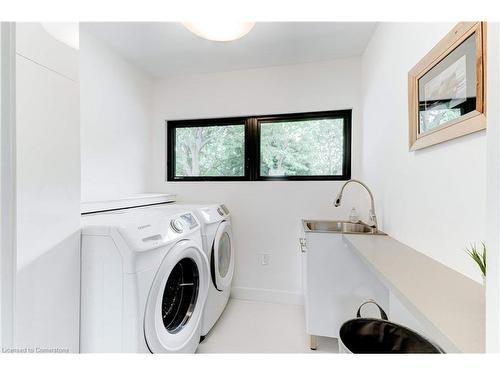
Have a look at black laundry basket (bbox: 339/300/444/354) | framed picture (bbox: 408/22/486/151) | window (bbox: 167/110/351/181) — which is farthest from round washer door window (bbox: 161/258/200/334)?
framed picture (bbox: 408/22/486/151)

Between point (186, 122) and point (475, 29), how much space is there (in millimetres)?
2400

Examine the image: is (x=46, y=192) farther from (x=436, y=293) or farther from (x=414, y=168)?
(x=414, y=168)

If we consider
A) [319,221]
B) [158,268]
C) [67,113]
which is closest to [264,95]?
[319,221]

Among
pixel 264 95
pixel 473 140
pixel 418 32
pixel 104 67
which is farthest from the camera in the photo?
pixel 264 95

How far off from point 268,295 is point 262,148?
1558mm

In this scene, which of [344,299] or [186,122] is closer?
[344,299]

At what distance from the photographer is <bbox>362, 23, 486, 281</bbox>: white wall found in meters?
0.83

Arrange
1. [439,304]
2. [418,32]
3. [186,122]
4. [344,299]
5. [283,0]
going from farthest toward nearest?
[186,122], [344,299], [418,32], [439,304], [283,0]

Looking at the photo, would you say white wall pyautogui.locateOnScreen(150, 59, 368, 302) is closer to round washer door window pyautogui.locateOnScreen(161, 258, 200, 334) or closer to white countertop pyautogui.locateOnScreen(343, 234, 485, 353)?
round washer door window pyautogui.locateOnScreen(161, 258, 200, 334)

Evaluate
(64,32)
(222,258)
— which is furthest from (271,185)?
(64,32)

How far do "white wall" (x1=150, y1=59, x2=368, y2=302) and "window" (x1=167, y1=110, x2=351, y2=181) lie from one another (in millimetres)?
89

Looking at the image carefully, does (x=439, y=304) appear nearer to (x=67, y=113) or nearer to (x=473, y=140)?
(x=473, y=140)

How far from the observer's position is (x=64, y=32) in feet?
3.38

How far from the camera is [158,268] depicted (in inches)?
44.5
